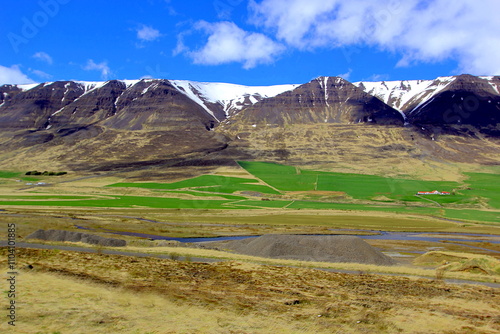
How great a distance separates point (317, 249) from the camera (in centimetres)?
4306

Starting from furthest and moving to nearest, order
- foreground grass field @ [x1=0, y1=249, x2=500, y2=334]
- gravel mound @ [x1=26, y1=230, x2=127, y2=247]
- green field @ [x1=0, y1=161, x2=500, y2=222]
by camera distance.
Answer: green field @ [x1=0, y1=161, x2=500, y2=222], gravel mound @ [x1=26, y1=230, x2=127, y2=247], foreground grass field @ [x1=0, y1=249, x2=500, y2=334]

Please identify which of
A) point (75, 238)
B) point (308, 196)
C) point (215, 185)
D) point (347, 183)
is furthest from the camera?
point (347, 183)

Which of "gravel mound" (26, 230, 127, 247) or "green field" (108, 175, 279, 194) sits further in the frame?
"green field" (108, 175, 279, 194)

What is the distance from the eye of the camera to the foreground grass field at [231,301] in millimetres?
18844

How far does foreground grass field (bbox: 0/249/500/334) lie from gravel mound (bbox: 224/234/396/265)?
27.8ft

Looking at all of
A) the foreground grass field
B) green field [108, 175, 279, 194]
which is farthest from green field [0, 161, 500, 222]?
the foreground grass field

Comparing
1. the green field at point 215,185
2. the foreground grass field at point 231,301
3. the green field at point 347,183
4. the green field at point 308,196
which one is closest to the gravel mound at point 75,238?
the foreground grass field at point 231,301

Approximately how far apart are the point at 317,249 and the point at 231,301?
21821 mm

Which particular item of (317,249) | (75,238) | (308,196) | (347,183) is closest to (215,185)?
(308,196)

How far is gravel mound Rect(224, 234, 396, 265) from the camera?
1607 inches

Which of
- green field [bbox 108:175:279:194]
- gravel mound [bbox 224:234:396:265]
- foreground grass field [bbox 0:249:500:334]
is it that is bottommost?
gravel mound [bbox 224:234:396:265]

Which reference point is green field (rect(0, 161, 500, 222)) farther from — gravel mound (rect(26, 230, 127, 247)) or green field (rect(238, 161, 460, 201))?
gravel mound (rect(26, 230, 127, 247))

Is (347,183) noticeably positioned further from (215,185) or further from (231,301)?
(231,301)

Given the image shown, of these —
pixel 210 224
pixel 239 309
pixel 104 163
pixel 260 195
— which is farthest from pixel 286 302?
pixel 104 163
